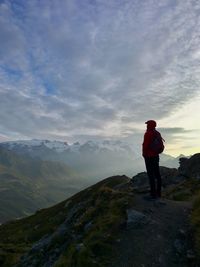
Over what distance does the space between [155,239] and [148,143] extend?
24.1 ft

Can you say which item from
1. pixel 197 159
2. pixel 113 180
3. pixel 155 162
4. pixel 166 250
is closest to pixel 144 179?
pixel 197 159

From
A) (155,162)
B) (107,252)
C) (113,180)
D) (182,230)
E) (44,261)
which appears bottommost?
(44,261)

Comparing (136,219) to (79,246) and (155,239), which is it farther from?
(79,246)

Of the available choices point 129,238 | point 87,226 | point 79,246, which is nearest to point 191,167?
point 87,226

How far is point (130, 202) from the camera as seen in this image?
2188 centimetres

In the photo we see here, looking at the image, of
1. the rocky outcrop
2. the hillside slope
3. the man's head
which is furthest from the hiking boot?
the rocky outcrop

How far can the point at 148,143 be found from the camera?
72.4ft

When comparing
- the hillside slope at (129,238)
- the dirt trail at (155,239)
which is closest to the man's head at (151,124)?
the hillside slope at (129,238)

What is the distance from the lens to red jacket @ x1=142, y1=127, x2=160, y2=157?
2200 cm

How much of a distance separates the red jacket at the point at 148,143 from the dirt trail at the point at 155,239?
11.8ft

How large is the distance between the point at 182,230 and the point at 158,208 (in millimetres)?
3401

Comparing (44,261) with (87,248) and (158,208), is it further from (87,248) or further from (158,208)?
(158,208)

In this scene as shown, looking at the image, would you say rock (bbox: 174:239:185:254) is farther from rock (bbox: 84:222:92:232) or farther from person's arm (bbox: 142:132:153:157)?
person's arm (bbox: 142:132:153:157)

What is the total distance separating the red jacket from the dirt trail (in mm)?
3607
